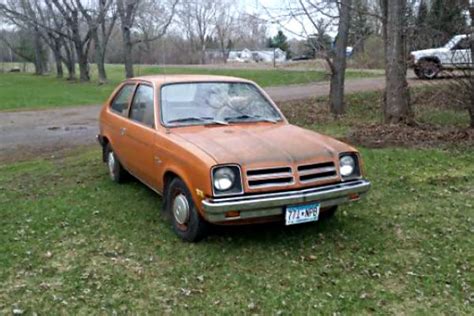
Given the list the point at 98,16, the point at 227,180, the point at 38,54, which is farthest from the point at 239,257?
the point at 38,54

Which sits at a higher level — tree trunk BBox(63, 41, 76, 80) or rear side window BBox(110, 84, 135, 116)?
tree trunk BBox(63, 41, 76, 80)

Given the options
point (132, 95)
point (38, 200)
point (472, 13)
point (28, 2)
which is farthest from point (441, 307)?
point (28, 2)

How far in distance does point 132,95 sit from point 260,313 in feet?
11.5

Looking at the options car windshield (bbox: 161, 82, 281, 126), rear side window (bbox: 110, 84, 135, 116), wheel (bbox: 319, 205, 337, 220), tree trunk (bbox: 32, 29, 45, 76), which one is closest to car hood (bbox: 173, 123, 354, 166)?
car windshield (bbox: 161, 82, 281, 126)

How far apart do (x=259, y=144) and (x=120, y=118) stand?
8.01 feet

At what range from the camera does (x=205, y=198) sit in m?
3.89

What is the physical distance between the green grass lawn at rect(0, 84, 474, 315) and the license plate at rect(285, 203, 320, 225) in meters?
0.32

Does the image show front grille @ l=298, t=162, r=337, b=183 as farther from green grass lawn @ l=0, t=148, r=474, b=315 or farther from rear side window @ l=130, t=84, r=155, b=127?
rear side window @ l=130, t=84, r=155, b=127

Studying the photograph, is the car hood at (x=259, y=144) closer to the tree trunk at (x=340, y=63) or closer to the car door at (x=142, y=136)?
the car door at (x=142, y=136)

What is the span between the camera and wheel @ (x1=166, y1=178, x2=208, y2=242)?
4.21 metres

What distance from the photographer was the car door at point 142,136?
16.1 feet

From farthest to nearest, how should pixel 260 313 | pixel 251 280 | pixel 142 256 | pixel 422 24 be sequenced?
pixel 422 24
pixel 142 256
pixel 251 280
pixel 260 313

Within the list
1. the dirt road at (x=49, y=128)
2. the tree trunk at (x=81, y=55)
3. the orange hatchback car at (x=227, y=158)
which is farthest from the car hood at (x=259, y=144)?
the tree trunk at (x=81, y=55)

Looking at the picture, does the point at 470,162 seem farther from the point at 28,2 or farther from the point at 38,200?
the point at 28,2
